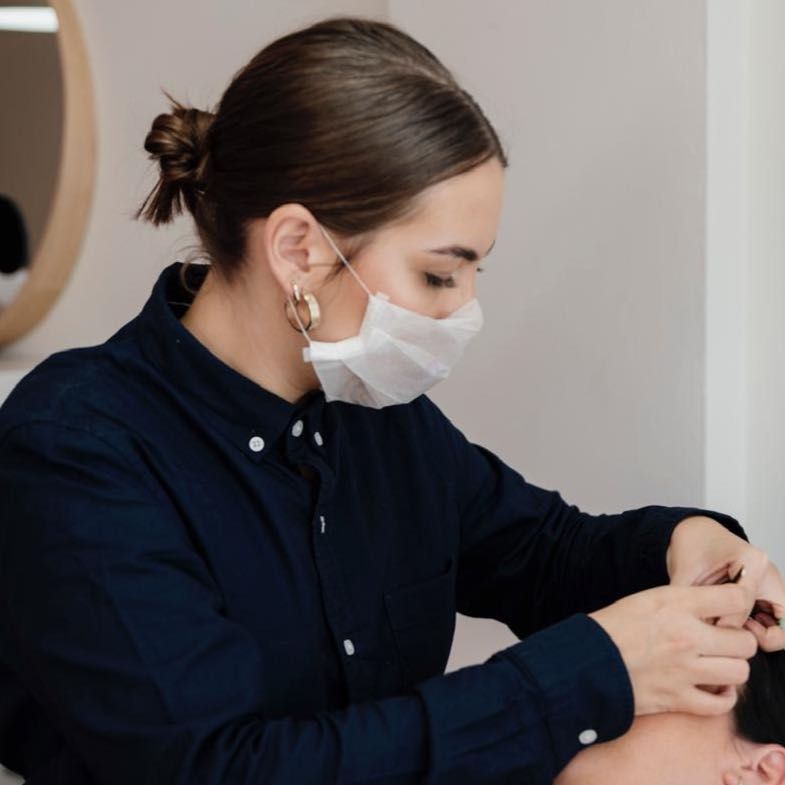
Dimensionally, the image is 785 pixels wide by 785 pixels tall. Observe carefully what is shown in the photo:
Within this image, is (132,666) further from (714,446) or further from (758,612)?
(714,446)

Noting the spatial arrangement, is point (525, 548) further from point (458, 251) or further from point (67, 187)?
point (67, 187)

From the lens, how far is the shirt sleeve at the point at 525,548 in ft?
5.26

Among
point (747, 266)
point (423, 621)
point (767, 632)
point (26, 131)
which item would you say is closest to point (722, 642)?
point (767, 632)

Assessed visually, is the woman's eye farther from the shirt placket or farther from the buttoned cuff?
the buttoned cuff

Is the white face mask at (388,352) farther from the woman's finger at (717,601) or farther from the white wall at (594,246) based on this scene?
the white wall at (594,246)

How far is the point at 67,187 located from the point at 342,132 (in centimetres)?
134

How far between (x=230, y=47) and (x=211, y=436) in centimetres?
135

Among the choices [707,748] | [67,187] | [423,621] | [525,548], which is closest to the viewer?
[707,748]

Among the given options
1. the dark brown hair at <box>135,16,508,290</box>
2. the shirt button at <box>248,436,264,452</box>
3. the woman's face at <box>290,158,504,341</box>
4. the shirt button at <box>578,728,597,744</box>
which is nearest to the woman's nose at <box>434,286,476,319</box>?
the woman's face at <box>290,158,504,341</box>

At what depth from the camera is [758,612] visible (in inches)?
53.9

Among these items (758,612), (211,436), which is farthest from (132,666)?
(758,612)

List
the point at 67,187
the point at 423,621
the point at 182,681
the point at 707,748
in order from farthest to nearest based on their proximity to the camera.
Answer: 1. the point at 67,187
2. the point at 423,621
3. the point at 707,748
4. the point at 182,681

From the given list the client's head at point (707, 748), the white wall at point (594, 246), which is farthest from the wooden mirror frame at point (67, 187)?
the client's head at point (707, 748)

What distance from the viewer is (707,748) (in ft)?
4.42
